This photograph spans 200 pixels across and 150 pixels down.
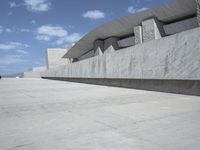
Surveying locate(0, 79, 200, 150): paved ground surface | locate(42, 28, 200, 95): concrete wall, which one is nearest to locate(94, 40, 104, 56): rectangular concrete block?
locate(42, 28, 200, 95): concrete wall

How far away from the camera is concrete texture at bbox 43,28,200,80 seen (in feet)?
19.0

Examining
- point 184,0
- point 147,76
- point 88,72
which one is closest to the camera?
point 147,76

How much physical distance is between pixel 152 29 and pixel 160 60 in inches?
776

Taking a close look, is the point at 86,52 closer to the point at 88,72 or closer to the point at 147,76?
the point at 88,72

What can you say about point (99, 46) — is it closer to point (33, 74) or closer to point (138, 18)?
point (138, 18)

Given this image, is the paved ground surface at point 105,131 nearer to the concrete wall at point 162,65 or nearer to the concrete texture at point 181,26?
the concrete wall at point 162,65

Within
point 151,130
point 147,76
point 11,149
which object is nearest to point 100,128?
point 151,130

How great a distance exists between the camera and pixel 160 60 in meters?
7.00

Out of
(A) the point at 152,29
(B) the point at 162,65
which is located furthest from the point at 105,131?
(A) the point at 152,29

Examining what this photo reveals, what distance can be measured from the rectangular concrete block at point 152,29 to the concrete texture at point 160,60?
639 inches

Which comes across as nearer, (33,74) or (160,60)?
(160,60)

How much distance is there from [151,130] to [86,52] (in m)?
43.1

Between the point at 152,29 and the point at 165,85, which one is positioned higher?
the point at 152,29

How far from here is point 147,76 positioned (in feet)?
24.8
